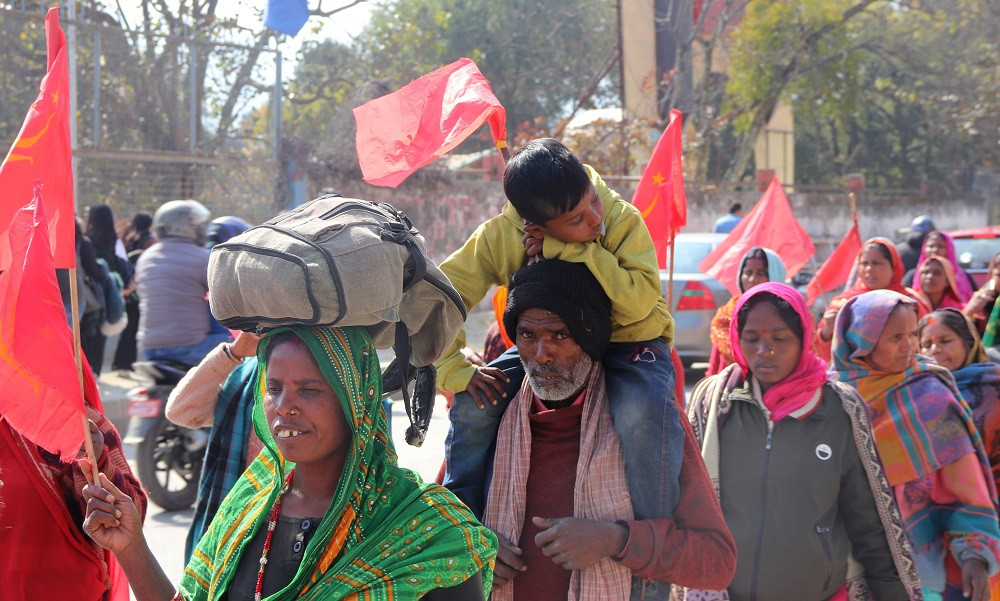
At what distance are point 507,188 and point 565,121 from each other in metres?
17.2

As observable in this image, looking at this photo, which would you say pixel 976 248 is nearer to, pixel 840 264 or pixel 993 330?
pixel 840 264

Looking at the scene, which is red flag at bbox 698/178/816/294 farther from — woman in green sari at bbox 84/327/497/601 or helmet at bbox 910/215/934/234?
woman in green sari at bbox 84/327/497/601

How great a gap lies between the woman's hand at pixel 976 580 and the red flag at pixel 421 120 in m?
2.36

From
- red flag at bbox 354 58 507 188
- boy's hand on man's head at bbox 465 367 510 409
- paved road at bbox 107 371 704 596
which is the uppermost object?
red flag at bbox 354 58 507 188

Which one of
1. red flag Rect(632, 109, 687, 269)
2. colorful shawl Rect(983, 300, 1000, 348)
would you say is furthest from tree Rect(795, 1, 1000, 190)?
red flag Rect(632, 109, 687, 269)

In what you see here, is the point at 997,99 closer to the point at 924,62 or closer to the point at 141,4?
the point at 924,62

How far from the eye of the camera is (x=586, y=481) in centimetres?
269

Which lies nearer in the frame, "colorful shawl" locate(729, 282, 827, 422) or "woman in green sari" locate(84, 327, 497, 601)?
"woman in green sari" locate(84, 327, 497, 601)

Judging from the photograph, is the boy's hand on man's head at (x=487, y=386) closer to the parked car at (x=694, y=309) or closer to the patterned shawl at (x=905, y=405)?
the patterned shawl at (x=905, y=405)

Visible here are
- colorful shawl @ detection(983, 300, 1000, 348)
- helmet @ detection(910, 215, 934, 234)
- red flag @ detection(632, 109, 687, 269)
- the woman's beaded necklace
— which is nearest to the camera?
the woman's beaded necklace

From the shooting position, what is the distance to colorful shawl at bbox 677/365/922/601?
11.1 feet

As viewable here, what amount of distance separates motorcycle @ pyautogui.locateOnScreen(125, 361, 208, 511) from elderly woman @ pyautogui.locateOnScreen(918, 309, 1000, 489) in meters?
4.37

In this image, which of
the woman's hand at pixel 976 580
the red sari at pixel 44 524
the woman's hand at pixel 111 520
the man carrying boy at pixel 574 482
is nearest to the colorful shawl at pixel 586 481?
the man carrying boy at pixel 574 482

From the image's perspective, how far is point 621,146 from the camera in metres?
20.7
